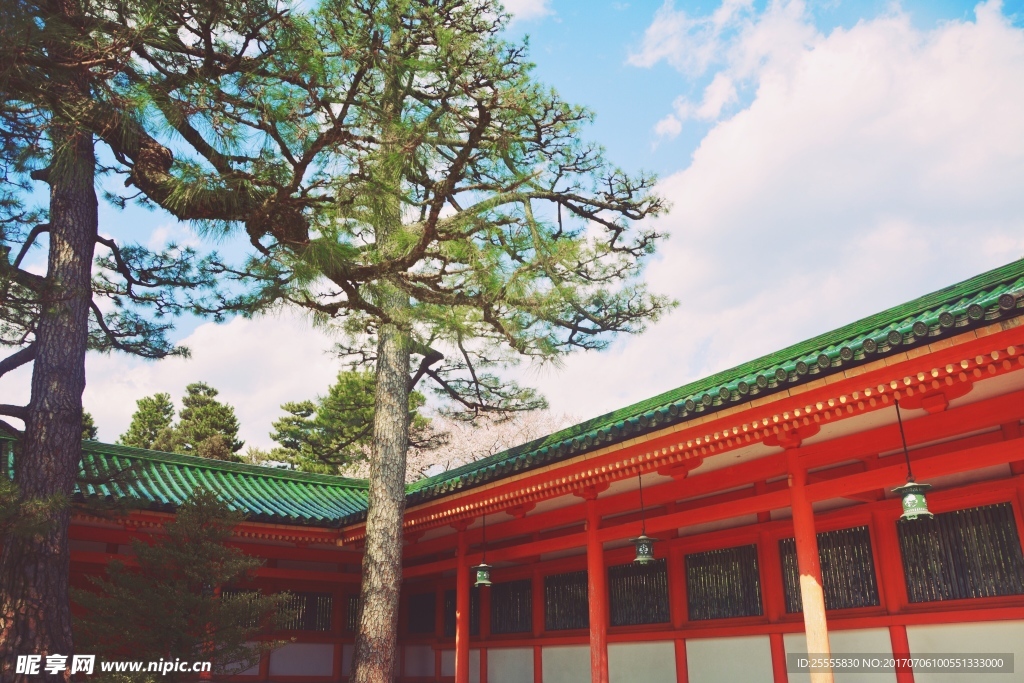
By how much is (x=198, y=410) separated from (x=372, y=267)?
28376 millimetres

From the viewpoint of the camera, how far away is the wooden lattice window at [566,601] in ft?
33.4

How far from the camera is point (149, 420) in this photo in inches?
1313

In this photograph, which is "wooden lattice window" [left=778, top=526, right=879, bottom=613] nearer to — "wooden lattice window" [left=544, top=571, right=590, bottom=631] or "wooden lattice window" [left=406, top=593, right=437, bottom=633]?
"wooden lattice window" [left=544, top=571, right=590, bottom=631]

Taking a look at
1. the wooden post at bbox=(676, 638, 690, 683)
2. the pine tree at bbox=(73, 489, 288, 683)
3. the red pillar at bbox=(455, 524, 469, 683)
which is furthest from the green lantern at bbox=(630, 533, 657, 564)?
Answer: the pine tree at bbox=(73, 489, 288, 683)

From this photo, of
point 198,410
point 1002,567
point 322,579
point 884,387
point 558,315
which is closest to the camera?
point 884,387

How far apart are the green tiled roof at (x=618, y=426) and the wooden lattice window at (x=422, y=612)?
6.30ft

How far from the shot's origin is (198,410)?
32.4 metres

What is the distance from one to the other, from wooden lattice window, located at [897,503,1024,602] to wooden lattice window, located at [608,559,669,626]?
9.71ft

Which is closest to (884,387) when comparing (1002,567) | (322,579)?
(1002,567)

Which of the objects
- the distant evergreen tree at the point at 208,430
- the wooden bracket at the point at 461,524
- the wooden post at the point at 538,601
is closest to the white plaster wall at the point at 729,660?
the wooden post at the point at 538,601

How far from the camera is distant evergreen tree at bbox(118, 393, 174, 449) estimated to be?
109ft

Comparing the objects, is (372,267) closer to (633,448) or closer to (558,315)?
(633,448)

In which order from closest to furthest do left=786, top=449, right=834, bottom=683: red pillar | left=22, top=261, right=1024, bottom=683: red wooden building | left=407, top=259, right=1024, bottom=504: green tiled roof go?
left=407, top=259, right=1024, bottom=504: green tiled roof
left=22, top=261, right=1024, bottom=683: red wooden building
left=786, top=449, right=834, bottom=683: red pillar

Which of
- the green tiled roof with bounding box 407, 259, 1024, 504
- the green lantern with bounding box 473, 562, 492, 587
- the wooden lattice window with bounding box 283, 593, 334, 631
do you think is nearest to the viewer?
the green tiled roof with bounding box 407, 259, 1024, 504
